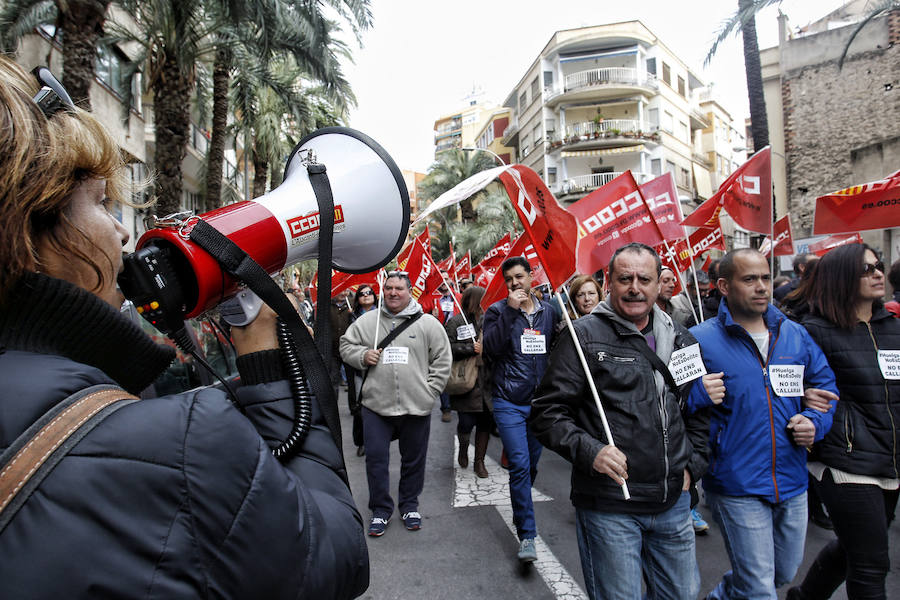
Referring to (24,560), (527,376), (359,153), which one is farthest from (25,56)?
(24,560)

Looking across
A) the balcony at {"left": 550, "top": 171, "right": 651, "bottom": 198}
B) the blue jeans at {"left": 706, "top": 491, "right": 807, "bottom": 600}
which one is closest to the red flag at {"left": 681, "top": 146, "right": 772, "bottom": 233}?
the blue jeans at {"left": 706, "top": 491, "right": 807, "bottom": 600}

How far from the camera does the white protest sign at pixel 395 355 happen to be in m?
4.45

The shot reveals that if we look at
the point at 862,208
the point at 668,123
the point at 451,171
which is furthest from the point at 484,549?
the point at 668,123

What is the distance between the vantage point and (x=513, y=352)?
4.23 metres

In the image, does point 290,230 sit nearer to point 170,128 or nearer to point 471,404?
point 471,404

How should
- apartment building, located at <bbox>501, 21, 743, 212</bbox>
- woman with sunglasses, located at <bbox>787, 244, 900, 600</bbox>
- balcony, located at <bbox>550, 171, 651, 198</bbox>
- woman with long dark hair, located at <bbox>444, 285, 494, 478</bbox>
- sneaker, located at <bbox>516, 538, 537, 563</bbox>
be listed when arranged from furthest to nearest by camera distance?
1. apartment building, located at <bbox>501, 21, 743, 212</bbox>
2. balcony, located at <bbox>550, 171, 651, 198</bbox>
3. woman with long dark hair, located at <bbox>444, 285, 494, 478</bbox>
4. sneaker, located at <bbox>516, 538, 537, 563</bbox>
5. woman with sunglasses, located at <bbox>787, 244, 900, 600</bbox>

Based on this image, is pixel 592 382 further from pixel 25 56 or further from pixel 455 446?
pixel 25 56

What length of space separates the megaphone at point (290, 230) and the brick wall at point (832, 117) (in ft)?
66.8

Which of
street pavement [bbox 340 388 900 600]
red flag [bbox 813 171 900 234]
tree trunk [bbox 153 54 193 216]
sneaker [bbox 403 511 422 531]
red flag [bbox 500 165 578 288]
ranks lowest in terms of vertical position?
street pavement [bbox 340 388 900 600]

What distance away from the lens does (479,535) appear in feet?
13.4

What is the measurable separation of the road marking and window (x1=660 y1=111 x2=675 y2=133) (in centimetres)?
3303

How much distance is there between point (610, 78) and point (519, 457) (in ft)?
111

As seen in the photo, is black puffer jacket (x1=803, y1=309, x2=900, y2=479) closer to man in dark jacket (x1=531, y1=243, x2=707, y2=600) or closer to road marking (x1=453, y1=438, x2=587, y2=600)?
man in dark jacket (x1=531, y1=243, x2=707, y2=600)

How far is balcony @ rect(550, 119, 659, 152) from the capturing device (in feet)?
109
